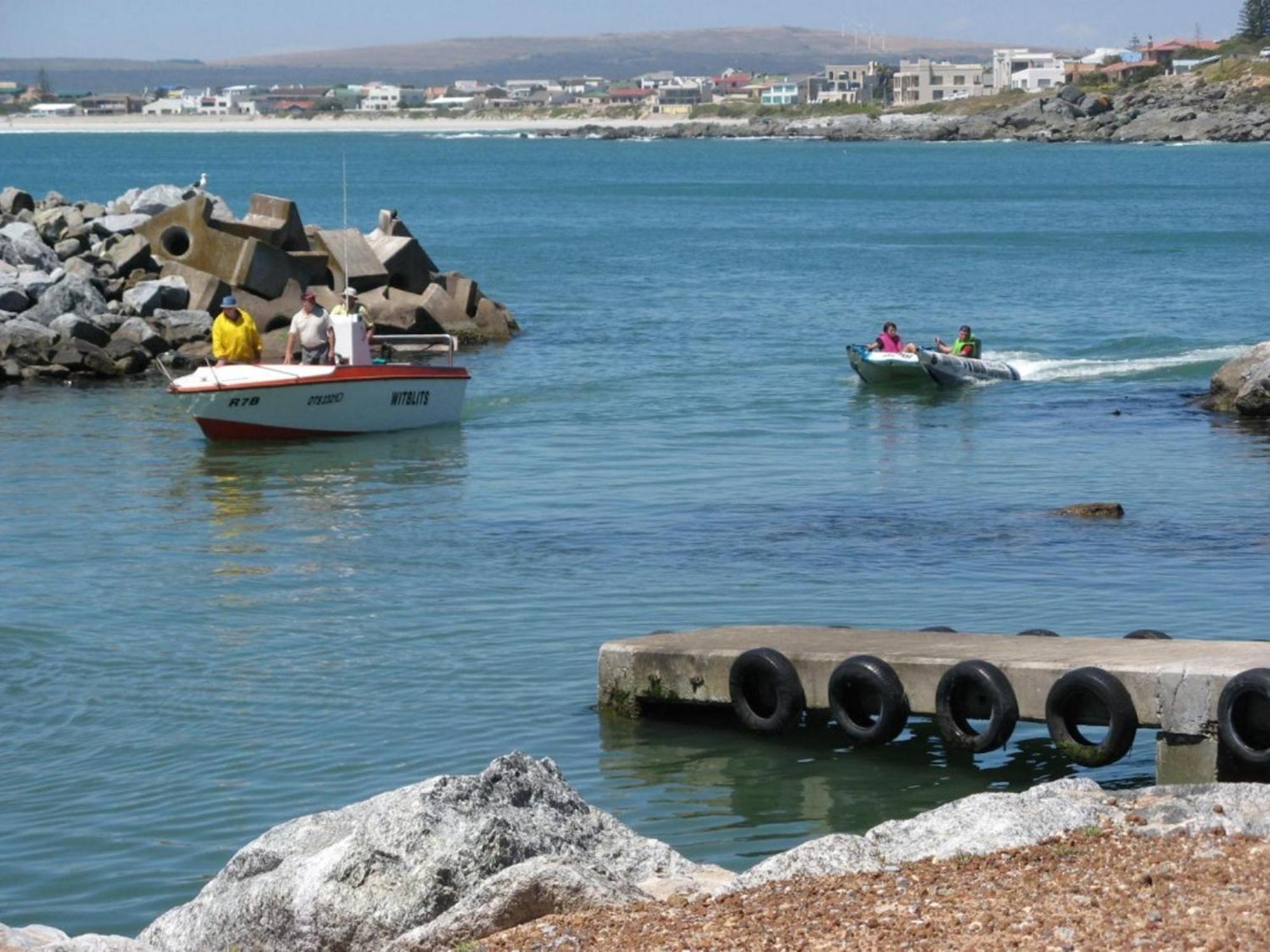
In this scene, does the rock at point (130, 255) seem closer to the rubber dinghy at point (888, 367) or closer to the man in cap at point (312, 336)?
the man in cap at point (312, 336)

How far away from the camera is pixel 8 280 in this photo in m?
36.0

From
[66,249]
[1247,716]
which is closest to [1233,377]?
[1247,716]

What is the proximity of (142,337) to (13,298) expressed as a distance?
2417 mm

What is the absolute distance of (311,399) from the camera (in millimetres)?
28344

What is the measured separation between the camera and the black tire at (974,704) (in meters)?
12.6

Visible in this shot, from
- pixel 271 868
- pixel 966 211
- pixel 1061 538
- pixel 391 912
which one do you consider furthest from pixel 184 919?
pixel 966 211

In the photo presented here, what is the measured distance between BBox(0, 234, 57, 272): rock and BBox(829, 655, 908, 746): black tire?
1119 inches

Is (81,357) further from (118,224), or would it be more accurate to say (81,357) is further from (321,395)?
(321,395)

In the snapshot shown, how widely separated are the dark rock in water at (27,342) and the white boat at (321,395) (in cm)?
808

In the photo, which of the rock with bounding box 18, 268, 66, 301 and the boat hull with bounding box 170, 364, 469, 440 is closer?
the boat hull with bounding box 170, 364, 469, 440

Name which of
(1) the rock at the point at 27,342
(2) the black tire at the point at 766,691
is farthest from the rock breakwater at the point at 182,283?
(2) the black tire at the point at 766,691

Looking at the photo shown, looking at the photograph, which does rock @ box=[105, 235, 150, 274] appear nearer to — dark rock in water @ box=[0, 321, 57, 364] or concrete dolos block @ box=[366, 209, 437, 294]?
dark rock in water @ box=[0, 321, 57, 364]

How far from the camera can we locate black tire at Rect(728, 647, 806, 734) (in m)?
13.6

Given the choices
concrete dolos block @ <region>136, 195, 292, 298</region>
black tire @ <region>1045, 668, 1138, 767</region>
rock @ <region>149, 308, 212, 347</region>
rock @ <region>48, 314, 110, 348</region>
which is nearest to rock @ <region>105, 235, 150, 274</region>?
concrete dolos block @ <region>136, 195, 292, 298</region>
